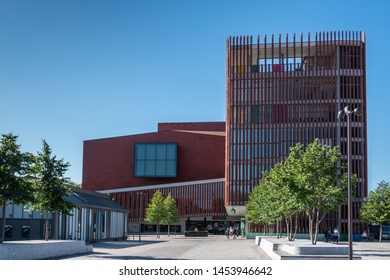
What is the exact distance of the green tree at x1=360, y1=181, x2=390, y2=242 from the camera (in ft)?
234

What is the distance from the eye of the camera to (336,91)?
91.9 m

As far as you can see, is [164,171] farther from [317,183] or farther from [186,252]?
[317,183]

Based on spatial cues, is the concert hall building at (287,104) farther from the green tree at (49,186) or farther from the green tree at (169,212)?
Result: the green tree at (49,186)

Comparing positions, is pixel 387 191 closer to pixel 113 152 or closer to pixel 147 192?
pixel 147 192

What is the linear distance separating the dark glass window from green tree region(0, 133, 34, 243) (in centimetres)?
7959

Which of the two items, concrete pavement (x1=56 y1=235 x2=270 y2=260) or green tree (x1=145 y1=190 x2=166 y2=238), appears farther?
green tree (x1=145 y1=190 x2=166 y2=238)

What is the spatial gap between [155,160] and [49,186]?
7523 centimetres

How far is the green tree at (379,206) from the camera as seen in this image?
71.3 m

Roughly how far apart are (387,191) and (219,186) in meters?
37.3

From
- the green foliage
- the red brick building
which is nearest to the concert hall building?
the red brick building

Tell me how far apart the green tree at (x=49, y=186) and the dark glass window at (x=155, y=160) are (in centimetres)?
7362

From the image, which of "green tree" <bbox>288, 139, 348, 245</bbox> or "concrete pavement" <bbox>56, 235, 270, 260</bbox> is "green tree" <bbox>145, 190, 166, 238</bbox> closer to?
"concrete pavement" <bbox>56, 235, 270, 260</bbox>

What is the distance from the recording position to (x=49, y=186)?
32.5m
